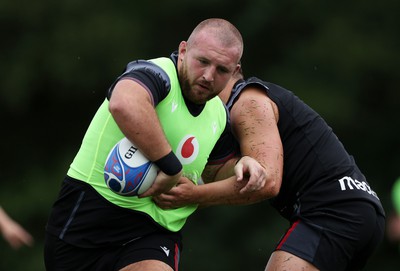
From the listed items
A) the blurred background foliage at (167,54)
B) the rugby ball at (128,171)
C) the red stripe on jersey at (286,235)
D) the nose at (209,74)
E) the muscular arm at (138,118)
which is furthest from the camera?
the blurred background foliage at (167,54)

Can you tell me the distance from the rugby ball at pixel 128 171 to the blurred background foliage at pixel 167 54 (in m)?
10.2

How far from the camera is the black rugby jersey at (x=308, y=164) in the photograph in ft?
24.3

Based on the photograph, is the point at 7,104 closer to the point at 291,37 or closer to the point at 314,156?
the point at 291,37

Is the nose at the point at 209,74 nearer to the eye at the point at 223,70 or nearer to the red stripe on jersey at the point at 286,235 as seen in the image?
the eye at the point at 223,70

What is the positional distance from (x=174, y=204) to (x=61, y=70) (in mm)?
10700

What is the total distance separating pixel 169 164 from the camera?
6613 millimetres

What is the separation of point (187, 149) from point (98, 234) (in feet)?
2.43

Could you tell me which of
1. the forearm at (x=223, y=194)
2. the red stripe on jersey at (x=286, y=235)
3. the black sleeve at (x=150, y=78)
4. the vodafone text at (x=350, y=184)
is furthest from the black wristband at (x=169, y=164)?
the vodafone text at (x=350, y=184)

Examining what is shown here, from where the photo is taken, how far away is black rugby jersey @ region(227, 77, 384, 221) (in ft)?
24.3

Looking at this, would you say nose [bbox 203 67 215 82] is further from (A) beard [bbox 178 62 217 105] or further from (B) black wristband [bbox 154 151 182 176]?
(B) black wristband [bbox 154 151 182 176]

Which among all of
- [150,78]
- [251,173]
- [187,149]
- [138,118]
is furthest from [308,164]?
[138,118]

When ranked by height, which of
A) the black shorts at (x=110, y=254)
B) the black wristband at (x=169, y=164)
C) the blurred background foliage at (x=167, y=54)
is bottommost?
the blurred background foliage at (x=167, y=54)

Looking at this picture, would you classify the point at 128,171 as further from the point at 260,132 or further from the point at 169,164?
the point at 260,132

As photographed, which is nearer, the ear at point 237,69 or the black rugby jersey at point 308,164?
the ear at point 237,69
